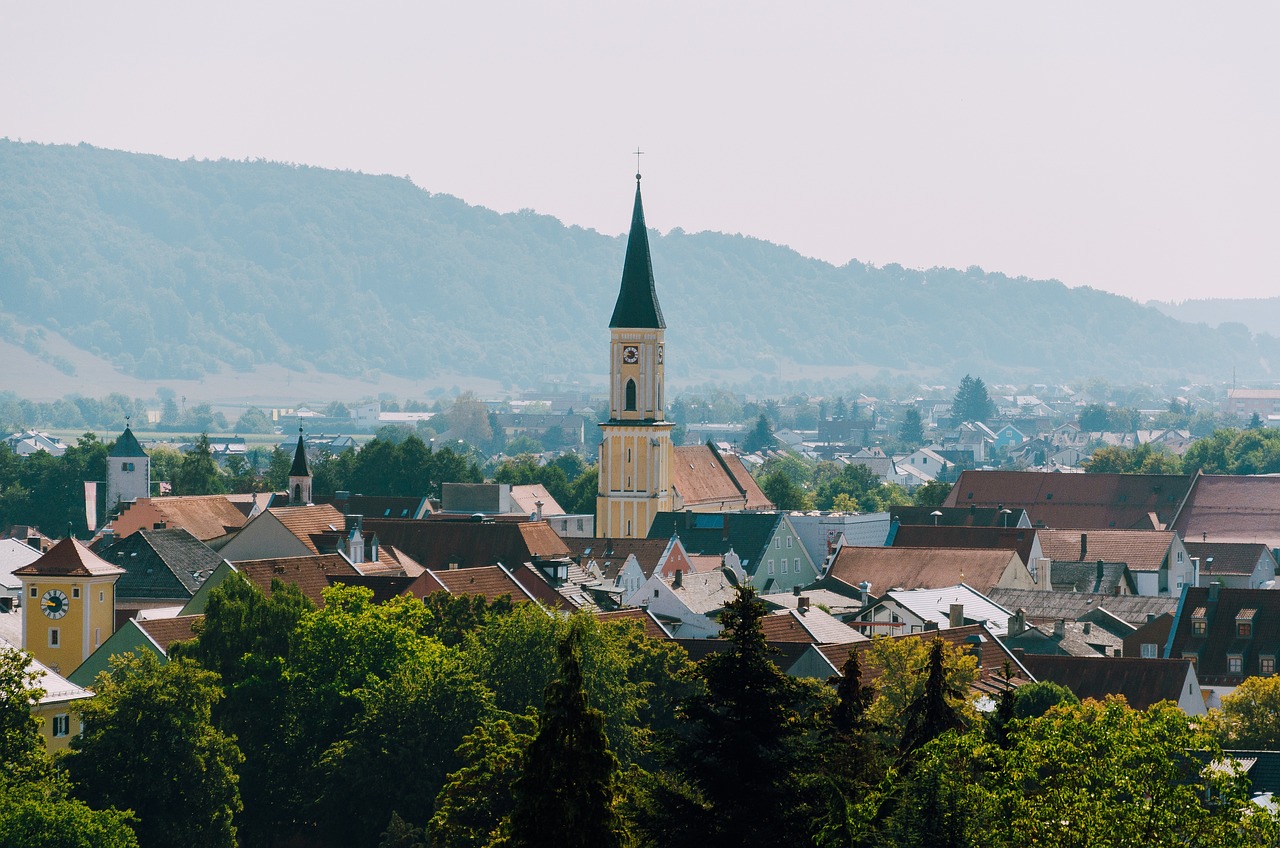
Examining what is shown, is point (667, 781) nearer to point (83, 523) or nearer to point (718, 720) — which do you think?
point (718, 720)

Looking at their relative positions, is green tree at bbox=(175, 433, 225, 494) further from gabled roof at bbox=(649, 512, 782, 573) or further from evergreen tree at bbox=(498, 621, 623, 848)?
evergreen tree at bbox=(498, 621, 623, 848)

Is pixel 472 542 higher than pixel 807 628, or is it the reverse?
pixel 807 628

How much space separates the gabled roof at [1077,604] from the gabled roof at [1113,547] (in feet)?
46.3

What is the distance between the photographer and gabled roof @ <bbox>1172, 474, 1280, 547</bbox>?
118m

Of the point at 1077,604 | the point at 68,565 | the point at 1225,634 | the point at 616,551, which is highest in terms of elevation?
the point at 68,565

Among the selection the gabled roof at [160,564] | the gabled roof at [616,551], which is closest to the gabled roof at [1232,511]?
the gabled roof at [616,551]

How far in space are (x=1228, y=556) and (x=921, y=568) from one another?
24955mm

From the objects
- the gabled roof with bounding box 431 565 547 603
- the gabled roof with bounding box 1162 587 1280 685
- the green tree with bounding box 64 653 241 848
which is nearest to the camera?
the green tree with bounding box 64 653 241 848

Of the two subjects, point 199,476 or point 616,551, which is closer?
point 616,551

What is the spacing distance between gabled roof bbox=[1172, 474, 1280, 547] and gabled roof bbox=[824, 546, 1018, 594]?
115ft

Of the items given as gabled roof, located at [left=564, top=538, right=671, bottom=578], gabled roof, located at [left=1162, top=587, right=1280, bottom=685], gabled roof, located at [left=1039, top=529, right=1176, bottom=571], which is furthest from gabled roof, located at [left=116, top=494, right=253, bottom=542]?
gabled roof, located at [left=1162, top=587, right=1280, bottom=685]

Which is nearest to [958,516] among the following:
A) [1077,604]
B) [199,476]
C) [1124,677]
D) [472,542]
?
[1077,604]

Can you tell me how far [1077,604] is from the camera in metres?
76.9

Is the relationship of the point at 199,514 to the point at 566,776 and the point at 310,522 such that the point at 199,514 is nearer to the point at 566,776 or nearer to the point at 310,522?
the point at 310,522
